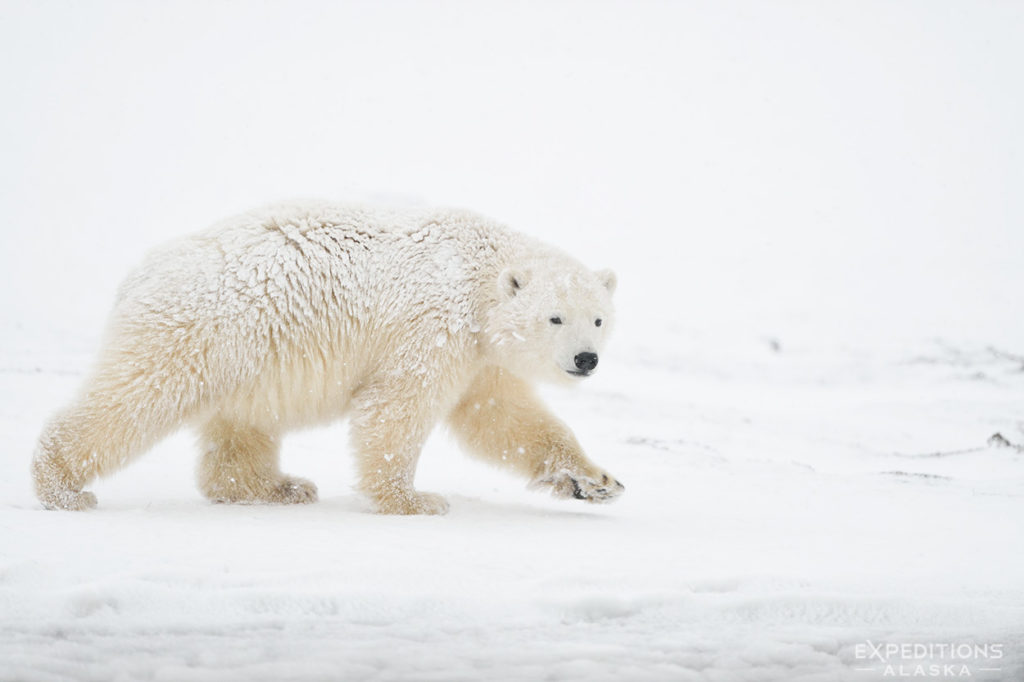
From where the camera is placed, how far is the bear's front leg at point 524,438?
5320 millimetres

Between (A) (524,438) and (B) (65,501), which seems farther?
(A) (524,438)

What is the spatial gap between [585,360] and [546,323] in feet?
1.02

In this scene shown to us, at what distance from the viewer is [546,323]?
17.2 ft

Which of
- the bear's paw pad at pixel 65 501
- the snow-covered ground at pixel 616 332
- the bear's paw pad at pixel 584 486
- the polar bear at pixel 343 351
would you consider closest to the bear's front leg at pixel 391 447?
the polar bear at pixel 343 351

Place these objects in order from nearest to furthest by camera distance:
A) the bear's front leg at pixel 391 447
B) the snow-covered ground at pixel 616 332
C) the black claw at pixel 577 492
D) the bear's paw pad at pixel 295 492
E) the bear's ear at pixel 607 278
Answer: the snow-covered ground at pixel 616 332, the bear's front leg at pixel 391 447, the black claw at pixel 577 492, the bear's paw pad at pixel 295 492, the bear's ear at pixel 607 278

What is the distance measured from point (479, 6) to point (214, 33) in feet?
78.2

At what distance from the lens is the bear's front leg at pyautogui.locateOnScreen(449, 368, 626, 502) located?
532 cm

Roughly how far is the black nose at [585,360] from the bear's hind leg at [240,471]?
1.70 metres

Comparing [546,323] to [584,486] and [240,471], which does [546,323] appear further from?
[240,471]

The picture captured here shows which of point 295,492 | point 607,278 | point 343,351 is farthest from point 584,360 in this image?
point 295,492

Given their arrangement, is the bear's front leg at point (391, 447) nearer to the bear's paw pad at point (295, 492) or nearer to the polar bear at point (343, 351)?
the polar bear at point (343, 351)

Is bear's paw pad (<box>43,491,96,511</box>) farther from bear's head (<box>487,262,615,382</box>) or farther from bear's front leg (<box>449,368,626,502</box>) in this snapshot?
bear's head (<box>487,262,615,382</box>)

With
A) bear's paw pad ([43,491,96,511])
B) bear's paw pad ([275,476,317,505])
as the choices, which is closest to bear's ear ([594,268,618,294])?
bear's paw pad ([275,476,317,505])

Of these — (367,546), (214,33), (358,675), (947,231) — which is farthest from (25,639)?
(214,33)
